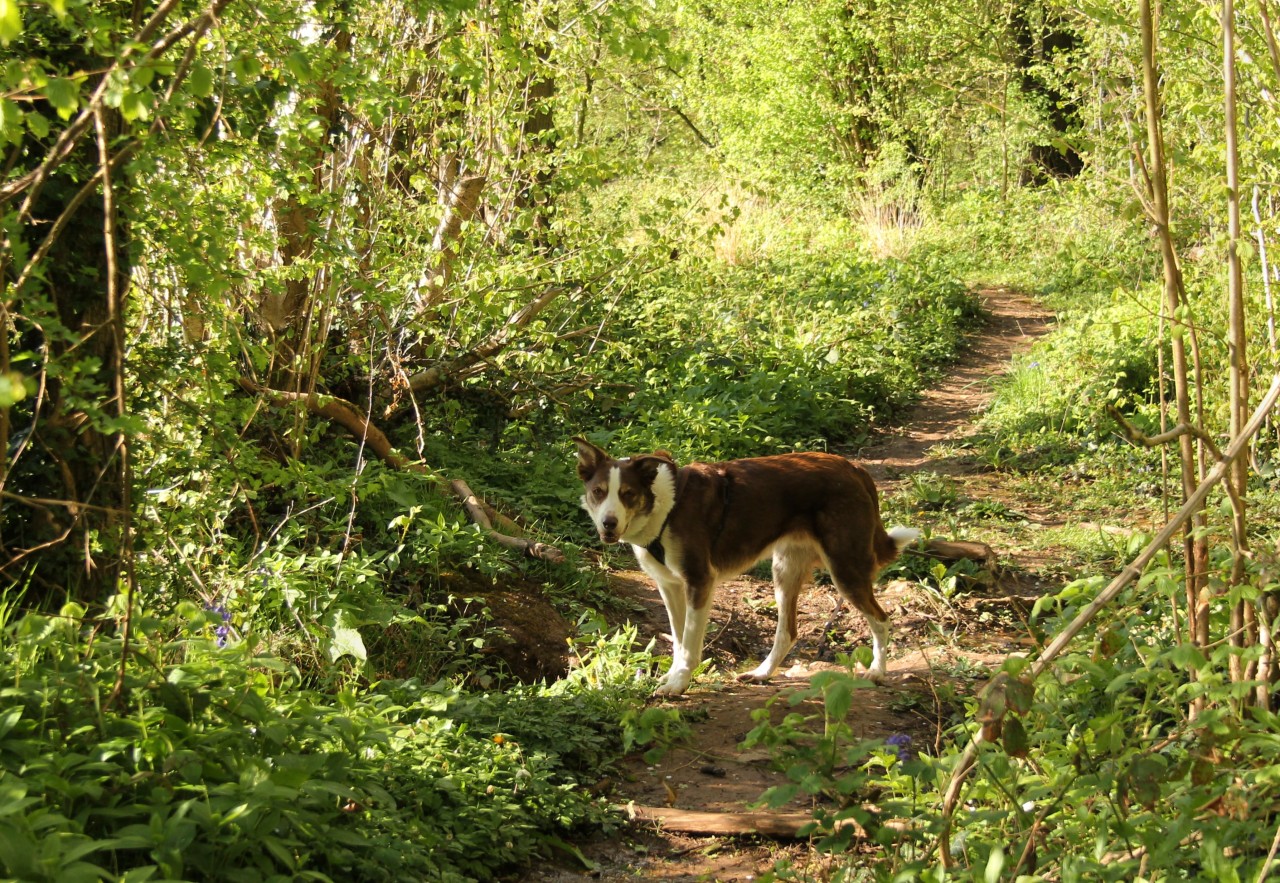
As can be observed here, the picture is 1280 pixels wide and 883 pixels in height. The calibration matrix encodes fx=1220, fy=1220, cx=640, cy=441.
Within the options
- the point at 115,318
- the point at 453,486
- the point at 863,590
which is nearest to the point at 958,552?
the point at 863,590

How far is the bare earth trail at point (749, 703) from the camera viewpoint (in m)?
4.63

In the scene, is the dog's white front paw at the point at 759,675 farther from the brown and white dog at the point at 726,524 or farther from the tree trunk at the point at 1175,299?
the tree trunk at the point at 1175,299

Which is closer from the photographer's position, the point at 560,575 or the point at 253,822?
the point at 253,822

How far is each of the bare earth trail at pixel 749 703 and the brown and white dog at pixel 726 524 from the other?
304mm

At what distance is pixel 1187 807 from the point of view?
3.25 meters

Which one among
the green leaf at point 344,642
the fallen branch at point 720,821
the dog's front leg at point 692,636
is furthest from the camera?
the dog's front leg at point 692,636

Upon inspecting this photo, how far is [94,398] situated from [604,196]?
46.0ft

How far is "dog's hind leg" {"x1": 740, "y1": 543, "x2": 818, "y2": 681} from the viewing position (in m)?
6.66

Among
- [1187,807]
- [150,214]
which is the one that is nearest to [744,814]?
[1187,807]

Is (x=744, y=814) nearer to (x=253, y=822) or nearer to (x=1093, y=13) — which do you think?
(x=253, y=822)

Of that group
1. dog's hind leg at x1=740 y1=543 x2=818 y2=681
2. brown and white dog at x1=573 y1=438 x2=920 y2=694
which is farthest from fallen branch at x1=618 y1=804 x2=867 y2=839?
dog's hind leg at x1=740 y1=543 x2=818 y2=681

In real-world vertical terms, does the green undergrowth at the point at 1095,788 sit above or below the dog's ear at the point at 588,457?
below

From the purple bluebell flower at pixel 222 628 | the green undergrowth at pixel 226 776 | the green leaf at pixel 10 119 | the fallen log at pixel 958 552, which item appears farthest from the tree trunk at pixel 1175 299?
the fallen log at pixel 958 552

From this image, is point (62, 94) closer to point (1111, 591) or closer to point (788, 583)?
point (1111, 591)
